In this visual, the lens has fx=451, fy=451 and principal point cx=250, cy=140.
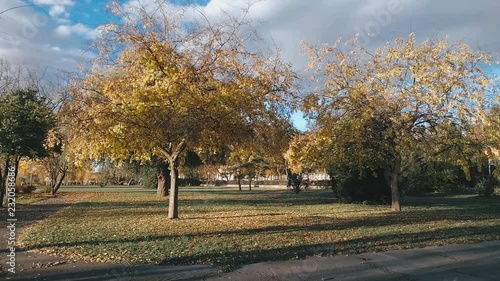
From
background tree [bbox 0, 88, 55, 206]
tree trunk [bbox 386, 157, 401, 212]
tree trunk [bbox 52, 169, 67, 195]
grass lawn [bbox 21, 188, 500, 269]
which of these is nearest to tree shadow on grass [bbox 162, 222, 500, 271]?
grass lawn [bbox 21, 188, 500, 269]

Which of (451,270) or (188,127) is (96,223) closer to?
(188,127)

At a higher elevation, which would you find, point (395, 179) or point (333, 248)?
point (395, 179)

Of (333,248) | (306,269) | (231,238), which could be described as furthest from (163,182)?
(306,269)

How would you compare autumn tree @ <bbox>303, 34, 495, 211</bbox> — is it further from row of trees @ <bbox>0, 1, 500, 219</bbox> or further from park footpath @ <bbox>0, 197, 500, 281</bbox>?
park footpath @ <bbox>0, 197, 500, 281</bbox>

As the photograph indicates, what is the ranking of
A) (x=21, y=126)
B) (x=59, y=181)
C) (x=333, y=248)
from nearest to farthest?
(x=333, y=248), (x=21, y=126), (x=59, y=181)

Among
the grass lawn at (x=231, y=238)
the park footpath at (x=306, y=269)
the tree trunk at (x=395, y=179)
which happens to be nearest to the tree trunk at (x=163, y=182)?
the tree trunk at (x=395, y=179)

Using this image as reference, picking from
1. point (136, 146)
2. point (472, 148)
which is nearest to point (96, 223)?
point (136, 146)

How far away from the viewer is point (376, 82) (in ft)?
62.6

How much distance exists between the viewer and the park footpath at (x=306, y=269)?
713 centimetres

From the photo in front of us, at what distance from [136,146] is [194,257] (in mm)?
7347

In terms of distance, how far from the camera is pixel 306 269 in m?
7.70

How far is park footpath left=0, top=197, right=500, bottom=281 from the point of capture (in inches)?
281

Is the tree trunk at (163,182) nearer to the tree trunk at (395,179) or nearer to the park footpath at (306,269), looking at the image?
the tree trunk at (395,179)

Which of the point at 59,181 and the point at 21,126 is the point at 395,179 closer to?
the point at 21,126
